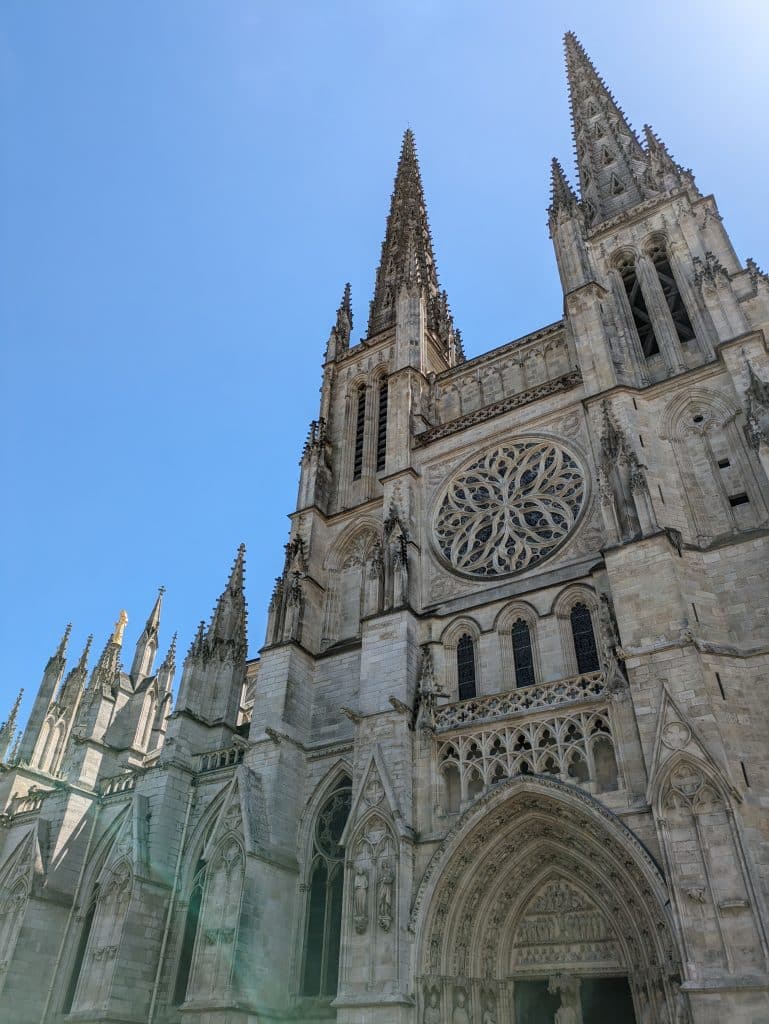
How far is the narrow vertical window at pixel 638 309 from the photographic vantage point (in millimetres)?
17609

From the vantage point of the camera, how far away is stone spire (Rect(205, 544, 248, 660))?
19.7 m

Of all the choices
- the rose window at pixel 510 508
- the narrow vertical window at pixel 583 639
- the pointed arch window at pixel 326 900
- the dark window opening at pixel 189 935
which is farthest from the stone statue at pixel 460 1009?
the rose window at pixel 510 508

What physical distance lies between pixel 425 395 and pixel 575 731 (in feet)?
36.8

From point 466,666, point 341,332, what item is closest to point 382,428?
point 341,332

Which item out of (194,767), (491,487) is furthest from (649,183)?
(194,767)

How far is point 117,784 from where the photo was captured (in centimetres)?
1931

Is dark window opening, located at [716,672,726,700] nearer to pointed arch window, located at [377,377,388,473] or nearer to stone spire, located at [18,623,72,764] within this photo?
pointed arch window, located at [377,377,388,473]

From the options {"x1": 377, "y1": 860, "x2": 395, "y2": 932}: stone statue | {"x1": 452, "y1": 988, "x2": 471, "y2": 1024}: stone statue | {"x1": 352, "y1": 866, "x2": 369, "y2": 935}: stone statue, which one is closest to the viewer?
{"x1": 452, "y1": 988, "x2": 471, "y2": 1024}: stone statue

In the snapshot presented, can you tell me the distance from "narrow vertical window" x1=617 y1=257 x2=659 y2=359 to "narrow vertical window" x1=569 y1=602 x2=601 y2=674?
6738mm

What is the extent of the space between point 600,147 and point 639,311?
911 centimetres

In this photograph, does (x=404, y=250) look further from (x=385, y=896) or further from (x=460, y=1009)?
(x=460, y=1009)

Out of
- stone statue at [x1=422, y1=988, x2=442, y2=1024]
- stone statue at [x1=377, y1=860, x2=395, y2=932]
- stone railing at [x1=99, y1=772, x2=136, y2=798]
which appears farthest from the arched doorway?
stone railing at [x1=99, y1=772, x2=136, y2=798]

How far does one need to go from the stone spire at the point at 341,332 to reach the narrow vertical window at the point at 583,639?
1354cm

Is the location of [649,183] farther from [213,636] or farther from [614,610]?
[213,636]
